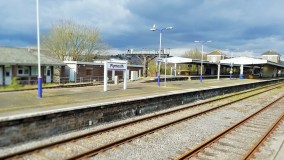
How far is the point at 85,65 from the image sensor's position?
111 ft

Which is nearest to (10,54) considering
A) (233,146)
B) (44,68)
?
(44,68)

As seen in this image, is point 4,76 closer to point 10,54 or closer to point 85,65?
point 10,54

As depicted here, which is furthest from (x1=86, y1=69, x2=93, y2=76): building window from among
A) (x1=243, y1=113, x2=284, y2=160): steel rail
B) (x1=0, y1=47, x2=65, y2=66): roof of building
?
(x1=243, y1=113, x2=284, y2=160): steel rail

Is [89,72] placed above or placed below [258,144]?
above

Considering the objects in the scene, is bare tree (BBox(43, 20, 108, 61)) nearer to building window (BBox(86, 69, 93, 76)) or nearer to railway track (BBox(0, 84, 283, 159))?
building window (BBox(86, 69, 93, 76))

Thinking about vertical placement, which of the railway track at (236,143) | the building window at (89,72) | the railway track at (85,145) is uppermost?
the building window at (89,72)

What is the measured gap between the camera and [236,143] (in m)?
8.72

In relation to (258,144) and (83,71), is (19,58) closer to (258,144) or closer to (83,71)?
(83,71)

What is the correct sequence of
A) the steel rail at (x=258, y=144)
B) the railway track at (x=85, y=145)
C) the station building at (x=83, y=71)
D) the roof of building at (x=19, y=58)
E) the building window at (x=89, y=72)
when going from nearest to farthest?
the railway track at (x=85, y=145) < the steel rail at (x=258, y=144) < the roof of building at (x=19, y=58) < the station building at (x=83, y=71) < the building window at (x=89, y=72)

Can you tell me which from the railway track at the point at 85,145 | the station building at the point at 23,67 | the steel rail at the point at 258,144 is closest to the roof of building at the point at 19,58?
the station building at the point at 23,67

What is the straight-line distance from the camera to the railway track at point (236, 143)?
24.3 feet

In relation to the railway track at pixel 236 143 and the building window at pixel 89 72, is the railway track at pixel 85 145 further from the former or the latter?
the building window at pixel 89 72

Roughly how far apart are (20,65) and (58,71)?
6.42 m

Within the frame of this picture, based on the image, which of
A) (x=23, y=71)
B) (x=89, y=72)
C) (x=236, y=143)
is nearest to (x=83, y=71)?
(x=89, y=72)
